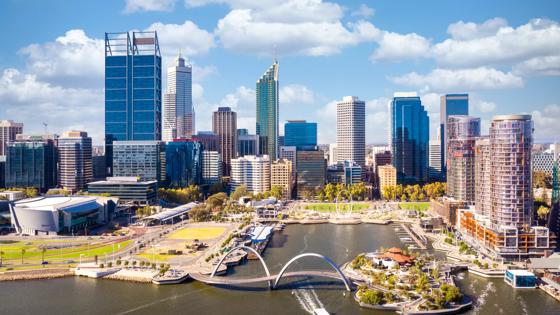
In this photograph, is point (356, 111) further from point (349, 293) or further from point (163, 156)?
point (349, 293)

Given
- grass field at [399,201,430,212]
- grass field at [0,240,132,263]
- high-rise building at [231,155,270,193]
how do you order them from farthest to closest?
high-rise building at [231,155,270,193]
grass field at [399,201,430,212]
grass field at [0,240,132,263]

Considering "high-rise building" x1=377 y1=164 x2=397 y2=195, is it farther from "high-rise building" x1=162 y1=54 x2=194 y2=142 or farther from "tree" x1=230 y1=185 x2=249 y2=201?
"high-rise building" x1=162 y1=54 x2=194 y2=142

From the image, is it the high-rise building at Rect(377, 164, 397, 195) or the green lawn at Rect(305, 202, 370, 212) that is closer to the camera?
the green lawn at Rect(305, 202, 370, 212)

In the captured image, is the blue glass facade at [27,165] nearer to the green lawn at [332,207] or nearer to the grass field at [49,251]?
the grass field at [49,251]

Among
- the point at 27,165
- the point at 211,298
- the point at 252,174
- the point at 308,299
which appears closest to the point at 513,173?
the point at 308,299

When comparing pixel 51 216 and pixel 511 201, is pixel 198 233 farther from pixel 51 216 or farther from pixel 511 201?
pixel 511 201

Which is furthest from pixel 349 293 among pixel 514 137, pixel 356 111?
pixel 356 111

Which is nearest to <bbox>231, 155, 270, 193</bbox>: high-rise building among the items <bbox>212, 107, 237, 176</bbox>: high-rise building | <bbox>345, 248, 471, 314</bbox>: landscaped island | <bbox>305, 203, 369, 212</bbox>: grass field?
<bbox>305, 203, 369, 212</bbox>: grass field
